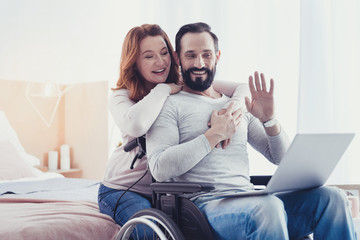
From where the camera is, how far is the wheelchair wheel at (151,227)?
1349 mm

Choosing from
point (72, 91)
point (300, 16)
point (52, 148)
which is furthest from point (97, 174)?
point (300, 16)

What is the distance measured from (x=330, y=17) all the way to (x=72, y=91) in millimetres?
2336

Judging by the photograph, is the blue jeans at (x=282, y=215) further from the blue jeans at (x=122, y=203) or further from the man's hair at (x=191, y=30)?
the man's hair at (x=191, y=30)

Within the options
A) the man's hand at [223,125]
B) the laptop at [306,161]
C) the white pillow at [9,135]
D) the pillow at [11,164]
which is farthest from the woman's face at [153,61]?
the white pillow at [9,135]

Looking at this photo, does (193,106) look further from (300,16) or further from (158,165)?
(300,16)

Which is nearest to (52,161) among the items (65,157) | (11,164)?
(65,157)

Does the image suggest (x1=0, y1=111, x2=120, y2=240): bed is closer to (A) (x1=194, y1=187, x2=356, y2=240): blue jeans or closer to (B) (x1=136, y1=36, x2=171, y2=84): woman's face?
(A) (x1=194, y1=187, x2=356, y2=240): blue jeans

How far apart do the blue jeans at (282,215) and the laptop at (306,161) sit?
0.05 m

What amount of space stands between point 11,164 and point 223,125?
1.96 m

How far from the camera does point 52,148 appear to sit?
4.16 m

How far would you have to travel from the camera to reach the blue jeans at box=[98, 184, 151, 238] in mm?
1723

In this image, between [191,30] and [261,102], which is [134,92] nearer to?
[191,30]

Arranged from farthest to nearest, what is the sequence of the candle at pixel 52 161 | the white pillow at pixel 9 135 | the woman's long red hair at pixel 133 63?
the candle at pixel 52 161 → the white pillow at pixel 9 135 → the woman's long red hair at pixel 133 63

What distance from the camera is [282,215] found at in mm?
1288
